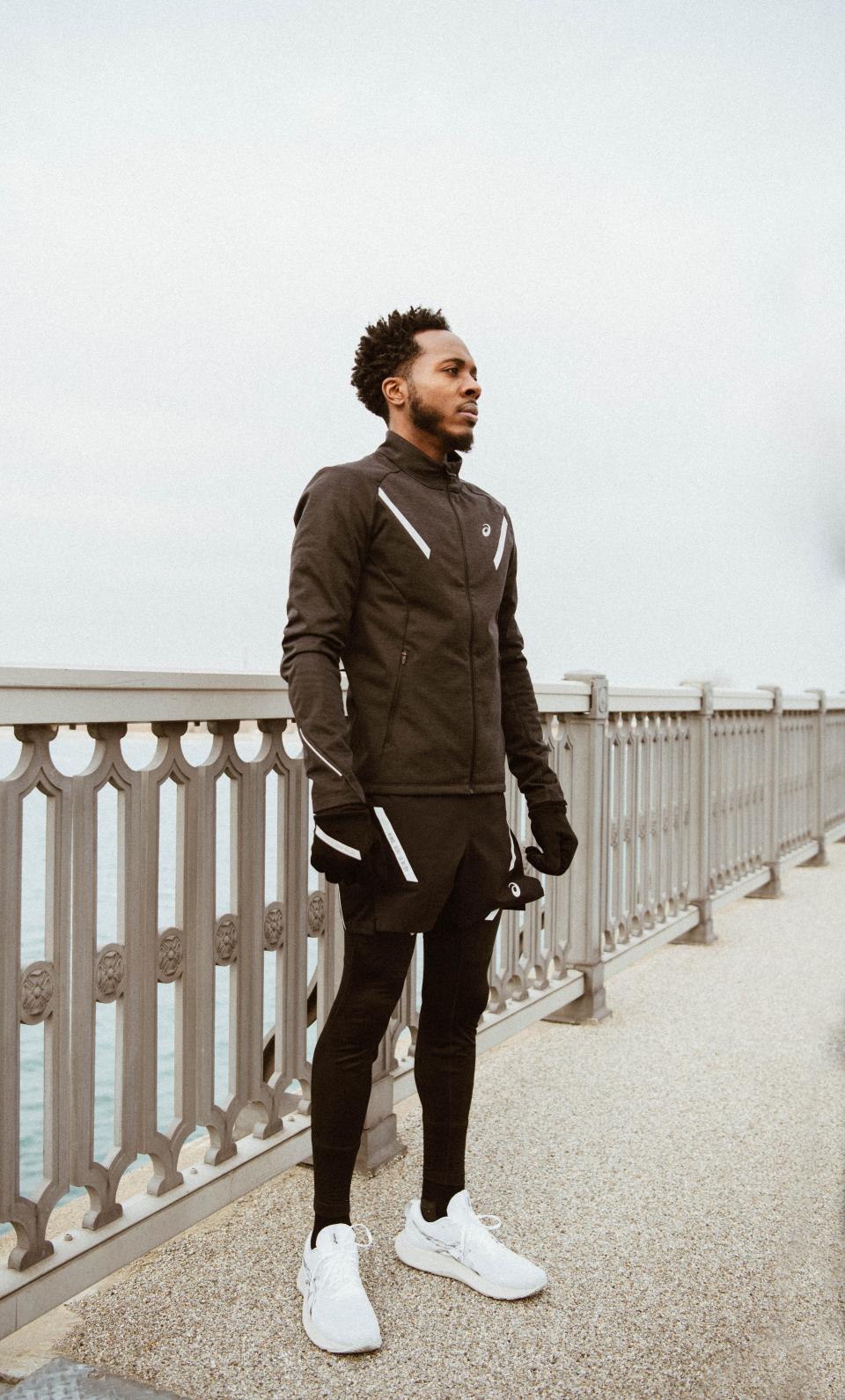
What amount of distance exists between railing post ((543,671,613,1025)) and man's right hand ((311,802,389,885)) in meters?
2.43

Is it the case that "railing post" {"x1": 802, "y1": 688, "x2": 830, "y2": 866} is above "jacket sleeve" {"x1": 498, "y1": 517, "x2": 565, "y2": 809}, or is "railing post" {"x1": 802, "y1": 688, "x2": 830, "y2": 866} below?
below

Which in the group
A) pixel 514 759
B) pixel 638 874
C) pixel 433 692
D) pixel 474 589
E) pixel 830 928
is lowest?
pixel 830 928

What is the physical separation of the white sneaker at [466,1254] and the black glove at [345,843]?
85cm

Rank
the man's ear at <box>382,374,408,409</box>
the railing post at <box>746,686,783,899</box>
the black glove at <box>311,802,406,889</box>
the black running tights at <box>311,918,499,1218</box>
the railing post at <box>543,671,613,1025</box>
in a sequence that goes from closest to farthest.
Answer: the black glove at <box>311,802,406,889</box>
the black running tights at <box>311,918,499,1218</box>
the man's ear at <box>382,374,408,409</box>
the railing post at <box>543,671,613,1025</box>
the railing post at <box>746,686,783,899</box>

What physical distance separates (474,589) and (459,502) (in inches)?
7.9

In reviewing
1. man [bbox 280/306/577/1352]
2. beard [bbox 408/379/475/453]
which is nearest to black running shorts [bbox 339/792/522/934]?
man [bbox 280/306/577/1352]

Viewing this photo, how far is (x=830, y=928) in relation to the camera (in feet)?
21.4

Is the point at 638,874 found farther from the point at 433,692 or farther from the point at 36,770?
the point at 36,770

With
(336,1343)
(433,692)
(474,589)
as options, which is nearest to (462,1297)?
(336,1343)

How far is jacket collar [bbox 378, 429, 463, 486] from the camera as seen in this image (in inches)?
89.7

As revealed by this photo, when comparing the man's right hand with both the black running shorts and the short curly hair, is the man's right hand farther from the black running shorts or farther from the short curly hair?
the short curly hair

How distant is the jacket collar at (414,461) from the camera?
2.28m

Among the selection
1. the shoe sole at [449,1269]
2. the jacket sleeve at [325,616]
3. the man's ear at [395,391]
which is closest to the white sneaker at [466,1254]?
the shoe sole at [449,1269]

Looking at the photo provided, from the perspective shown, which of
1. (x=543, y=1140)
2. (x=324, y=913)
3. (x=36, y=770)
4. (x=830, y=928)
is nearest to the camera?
(x=36, y=770)
